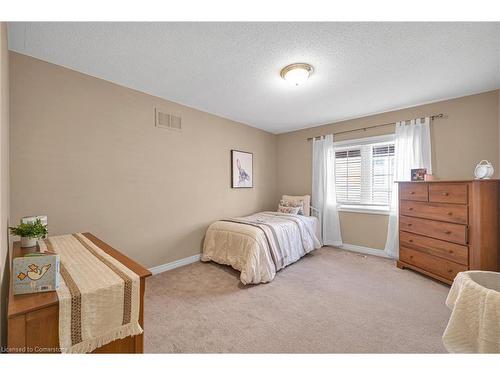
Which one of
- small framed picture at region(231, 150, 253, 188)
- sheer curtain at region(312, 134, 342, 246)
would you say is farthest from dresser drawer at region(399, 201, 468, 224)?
small framed picture at region(231, 150, 253, 188)

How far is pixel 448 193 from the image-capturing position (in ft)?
8.05

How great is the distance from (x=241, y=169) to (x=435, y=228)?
9.90ft

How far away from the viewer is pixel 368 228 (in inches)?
147

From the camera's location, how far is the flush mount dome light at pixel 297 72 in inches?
82.7

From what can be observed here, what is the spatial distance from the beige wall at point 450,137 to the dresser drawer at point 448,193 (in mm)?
726

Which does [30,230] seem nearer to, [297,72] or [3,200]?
[3,200]

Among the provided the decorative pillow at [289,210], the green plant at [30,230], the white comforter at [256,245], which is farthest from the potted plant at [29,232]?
the decorative pillow at [289,210]

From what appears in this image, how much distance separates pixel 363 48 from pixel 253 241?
2.31 m

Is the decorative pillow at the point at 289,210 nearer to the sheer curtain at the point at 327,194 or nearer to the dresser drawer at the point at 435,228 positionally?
the sheer curtain at the point at 327,194

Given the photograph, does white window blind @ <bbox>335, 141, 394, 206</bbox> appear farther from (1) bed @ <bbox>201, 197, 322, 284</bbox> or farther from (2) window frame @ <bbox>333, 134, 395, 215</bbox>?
(1) bed @ <bbox>201, 197, 322, 284</bbox>

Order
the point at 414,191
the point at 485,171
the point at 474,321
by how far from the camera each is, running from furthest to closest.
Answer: the point at 414,191 < the point at 485,171 < the point at 474,321

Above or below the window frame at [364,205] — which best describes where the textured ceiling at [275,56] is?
above

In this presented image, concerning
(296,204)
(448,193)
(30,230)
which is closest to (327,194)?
(296,204)
